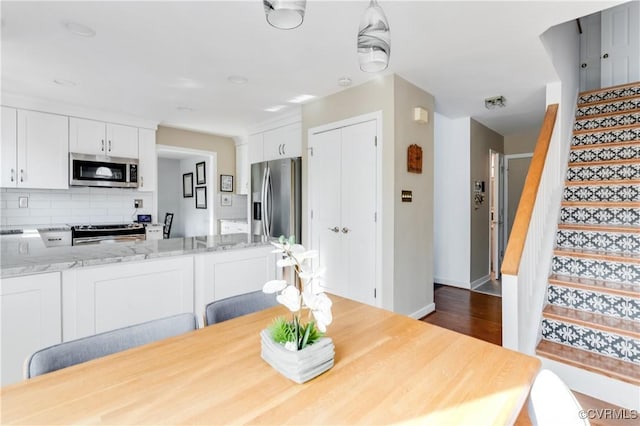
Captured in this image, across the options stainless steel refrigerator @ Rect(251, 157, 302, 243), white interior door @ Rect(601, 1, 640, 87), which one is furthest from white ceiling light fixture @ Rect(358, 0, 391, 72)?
white interior door @ Rect(601, 1, 640, 87)

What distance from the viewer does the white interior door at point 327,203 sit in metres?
3.40

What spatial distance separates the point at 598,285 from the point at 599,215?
33.7 inches

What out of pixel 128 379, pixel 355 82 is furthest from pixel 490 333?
pixel 128 379

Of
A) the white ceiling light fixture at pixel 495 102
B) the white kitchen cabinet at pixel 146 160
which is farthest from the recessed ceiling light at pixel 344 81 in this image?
the white kitchen cabinet at pixel 146 160

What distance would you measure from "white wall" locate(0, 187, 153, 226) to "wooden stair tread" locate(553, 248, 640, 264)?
5049 millimetres

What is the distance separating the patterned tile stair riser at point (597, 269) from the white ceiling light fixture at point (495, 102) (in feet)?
5.92

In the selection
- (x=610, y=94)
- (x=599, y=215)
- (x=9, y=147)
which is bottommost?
(x=599, y=215)

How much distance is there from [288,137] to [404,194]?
193cm

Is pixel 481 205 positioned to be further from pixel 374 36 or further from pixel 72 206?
pixel 72 206

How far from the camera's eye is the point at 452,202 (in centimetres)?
455

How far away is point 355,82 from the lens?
3068mm

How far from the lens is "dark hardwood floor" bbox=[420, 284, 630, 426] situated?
295 centimetres

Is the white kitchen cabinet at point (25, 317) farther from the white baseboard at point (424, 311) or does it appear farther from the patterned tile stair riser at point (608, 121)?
the patterned tile stair riser at point (608, 121)

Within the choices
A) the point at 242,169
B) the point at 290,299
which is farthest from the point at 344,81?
the point at 242,169
